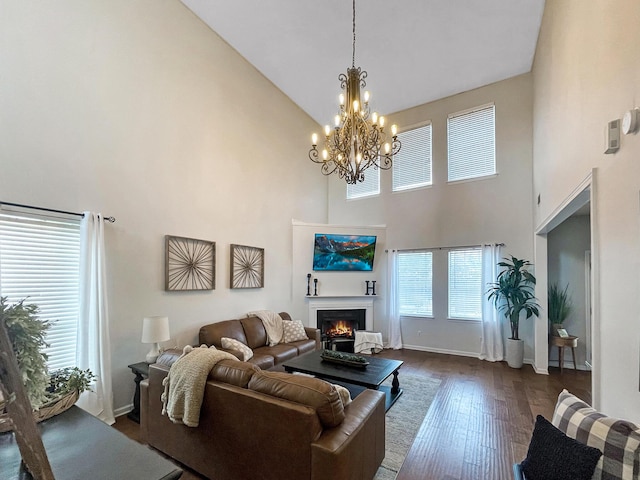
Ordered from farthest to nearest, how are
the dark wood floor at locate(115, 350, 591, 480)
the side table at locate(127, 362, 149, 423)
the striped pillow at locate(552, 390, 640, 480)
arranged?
the side table at locate(127, 362, 149, 423), the dark wood floor at locate(115, 350, 591, 480), the striped pillow at locate(552, 390, 640, 480)

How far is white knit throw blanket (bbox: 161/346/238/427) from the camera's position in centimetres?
221

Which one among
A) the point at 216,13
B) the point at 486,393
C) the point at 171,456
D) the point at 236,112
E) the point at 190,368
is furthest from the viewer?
the point at 236,112

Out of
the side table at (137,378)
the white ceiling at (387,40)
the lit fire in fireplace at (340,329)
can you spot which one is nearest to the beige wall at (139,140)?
the side table at (137,378)

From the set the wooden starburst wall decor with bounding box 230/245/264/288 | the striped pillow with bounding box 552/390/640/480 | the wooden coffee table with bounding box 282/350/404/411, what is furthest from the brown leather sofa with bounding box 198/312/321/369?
the striped pillow with bounding box 552/390/640/480

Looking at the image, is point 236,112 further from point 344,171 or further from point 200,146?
point 344,171

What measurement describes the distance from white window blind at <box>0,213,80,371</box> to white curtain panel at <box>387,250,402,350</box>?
5.44 metres

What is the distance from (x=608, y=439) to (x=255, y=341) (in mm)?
4207

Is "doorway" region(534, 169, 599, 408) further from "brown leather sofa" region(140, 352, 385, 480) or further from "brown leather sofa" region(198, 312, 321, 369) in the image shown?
"brown leather sofa" region(140, 352, 385, 480)

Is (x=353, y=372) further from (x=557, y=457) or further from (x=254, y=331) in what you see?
(x=557, y=457)

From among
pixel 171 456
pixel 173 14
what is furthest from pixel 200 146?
pixel 171 456

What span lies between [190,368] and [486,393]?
3.92 metres

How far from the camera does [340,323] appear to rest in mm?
6711

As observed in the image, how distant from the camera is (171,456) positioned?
2537mm

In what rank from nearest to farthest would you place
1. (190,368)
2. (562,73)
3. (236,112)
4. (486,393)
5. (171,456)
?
(190,368), (171,456), (562,73), (486,393), (236,112)
